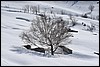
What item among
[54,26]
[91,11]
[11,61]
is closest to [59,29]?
[54,26]

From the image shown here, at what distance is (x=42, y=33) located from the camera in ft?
90.7

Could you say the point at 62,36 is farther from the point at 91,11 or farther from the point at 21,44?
the point at 91,11

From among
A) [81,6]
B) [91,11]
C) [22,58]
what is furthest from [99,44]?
[81,6]

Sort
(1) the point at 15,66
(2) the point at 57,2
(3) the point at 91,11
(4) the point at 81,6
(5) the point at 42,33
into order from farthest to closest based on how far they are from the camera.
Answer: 1. (2) the point at 57,2
2. (4) the point at 81,6
3. (3) the point at 91,11
4. (5) the point at 42,33
5. (1) the point at 15,66

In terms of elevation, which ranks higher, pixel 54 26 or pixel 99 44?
pixel 54 26

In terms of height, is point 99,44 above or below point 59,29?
below

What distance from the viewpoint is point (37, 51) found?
29.0 metres

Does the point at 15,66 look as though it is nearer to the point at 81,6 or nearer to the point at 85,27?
the point at 85,27

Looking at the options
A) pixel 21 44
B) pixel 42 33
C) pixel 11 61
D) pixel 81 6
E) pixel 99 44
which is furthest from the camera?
pixel 81 6

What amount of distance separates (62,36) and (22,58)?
6.69 metres

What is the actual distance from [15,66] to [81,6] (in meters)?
126

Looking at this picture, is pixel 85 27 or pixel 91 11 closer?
pixel 85 27

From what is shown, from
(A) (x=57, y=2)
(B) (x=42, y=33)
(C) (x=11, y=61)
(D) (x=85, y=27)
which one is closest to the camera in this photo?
(C) (x=11, y=61)

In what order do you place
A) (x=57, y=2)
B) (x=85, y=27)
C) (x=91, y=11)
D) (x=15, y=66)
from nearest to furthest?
(x=15, y=66) → (x=85, y=27) → (x=91, y=11) → (x=57, y=2)
